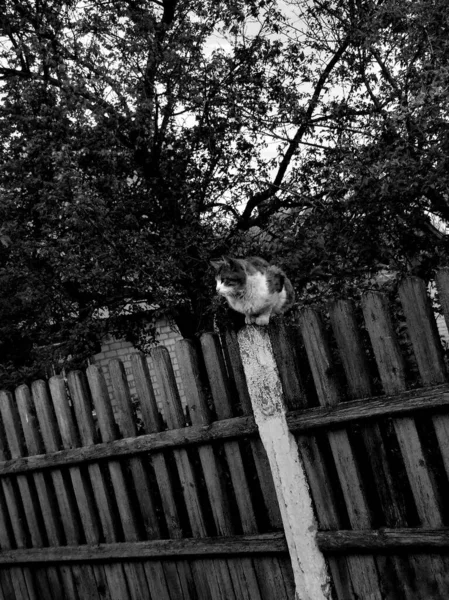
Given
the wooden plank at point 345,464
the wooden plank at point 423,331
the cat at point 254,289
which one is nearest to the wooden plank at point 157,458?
the cat at point 254,289

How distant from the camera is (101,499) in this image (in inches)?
160

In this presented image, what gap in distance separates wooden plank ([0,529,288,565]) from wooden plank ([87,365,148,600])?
8 cm

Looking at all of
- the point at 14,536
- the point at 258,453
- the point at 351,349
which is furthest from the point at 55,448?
the point at 351,349

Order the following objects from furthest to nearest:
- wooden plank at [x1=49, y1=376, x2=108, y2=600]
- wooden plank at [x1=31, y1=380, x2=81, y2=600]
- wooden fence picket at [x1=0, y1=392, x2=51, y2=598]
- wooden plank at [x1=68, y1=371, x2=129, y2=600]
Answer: wooden fence picket at [x1=0, y1=392, x2=51, y2=598] → wooden plank at [x1=31, y1=380, x2=81, y2=600] → wooden plank at [x1=49, y1=376, x2=108, y2=600] → wooden plank at [x1=68, y1=371, x2=129, y2=600]

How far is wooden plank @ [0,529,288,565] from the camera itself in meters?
3.33

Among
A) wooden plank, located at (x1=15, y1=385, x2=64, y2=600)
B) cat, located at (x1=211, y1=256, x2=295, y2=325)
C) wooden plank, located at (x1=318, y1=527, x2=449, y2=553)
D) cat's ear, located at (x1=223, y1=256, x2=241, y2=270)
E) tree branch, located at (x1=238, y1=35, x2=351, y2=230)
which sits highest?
tree branch, located at (x1=238, y1=35, x2=351, y2=230)

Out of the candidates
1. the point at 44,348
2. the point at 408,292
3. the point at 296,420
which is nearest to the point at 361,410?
the point at 296,420

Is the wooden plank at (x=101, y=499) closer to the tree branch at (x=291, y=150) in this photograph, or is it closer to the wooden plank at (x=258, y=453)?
the wooden plank at (x=258, y=453)

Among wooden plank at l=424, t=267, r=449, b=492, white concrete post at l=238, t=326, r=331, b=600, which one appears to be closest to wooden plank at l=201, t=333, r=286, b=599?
white concrete post at l=238, t=326, r=331, b=600

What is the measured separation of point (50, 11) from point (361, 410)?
5.09m

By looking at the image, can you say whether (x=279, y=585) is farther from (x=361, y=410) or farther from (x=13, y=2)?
(x=13, y=2)

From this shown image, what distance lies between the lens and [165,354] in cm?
373

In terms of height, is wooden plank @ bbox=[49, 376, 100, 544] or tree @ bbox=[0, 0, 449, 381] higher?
tree @ bbox=[0, 0, 449, 381]

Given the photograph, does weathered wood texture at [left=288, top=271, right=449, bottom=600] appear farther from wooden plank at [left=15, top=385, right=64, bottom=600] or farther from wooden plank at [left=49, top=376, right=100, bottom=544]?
wooden plank at [left=15, top=385, right=64, bottom=600]
